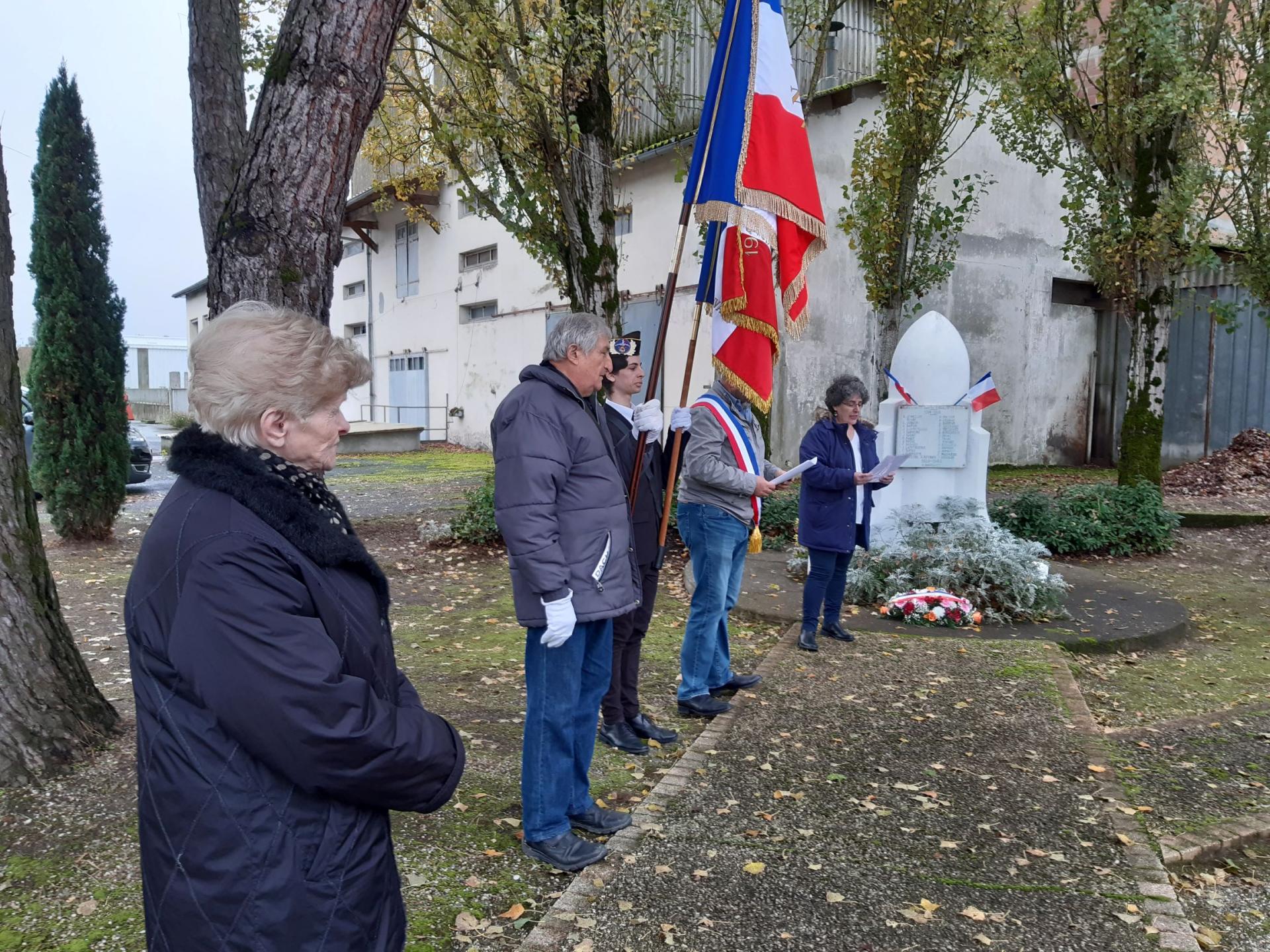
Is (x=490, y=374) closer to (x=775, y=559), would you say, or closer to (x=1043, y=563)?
(x=775, y=559)

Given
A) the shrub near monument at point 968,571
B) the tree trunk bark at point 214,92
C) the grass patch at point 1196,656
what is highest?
the tree trunk bark at point 214,92

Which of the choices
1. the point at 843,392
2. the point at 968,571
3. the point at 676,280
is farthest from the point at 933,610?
the point at 676,280

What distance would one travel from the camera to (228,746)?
163cm

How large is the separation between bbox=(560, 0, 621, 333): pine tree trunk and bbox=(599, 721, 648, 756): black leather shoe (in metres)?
5.46

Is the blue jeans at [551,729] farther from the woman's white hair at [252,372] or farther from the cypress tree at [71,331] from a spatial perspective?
the cypress tree at [71,331]

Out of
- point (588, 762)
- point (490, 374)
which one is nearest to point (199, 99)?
point (588, 762)

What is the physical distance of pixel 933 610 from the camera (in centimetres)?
683

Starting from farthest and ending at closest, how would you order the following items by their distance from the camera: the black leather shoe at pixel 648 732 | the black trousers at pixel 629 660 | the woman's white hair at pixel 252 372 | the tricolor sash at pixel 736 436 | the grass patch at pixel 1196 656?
1. the grass patch at pixel 1196 656
2. the tricolor sash at pixel 736 436
3. the black leather shoe at pixel 648 732
4. the black trousers at pixel 629 660
5. the woman's white hair at pixel 252 372

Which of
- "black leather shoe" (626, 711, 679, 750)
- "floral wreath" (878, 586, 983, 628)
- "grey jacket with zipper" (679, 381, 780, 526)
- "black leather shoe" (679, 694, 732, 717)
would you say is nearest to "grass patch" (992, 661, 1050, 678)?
"floral wreath" (878, 586, 983, 628)

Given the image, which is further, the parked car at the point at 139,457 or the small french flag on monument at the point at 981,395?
the parked car at the point at 139,457

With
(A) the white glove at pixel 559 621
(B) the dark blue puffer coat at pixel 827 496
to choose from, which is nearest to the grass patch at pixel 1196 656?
(B) the dark blue puffer coat at pixel 827 496

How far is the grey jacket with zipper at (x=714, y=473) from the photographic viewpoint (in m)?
4.74

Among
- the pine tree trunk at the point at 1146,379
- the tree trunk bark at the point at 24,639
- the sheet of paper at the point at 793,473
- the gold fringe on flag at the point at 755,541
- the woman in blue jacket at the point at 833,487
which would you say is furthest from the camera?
the pine tree trunk at the point at 1146,379

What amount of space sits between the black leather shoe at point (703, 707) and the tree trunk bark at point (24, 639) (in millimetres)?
2682
